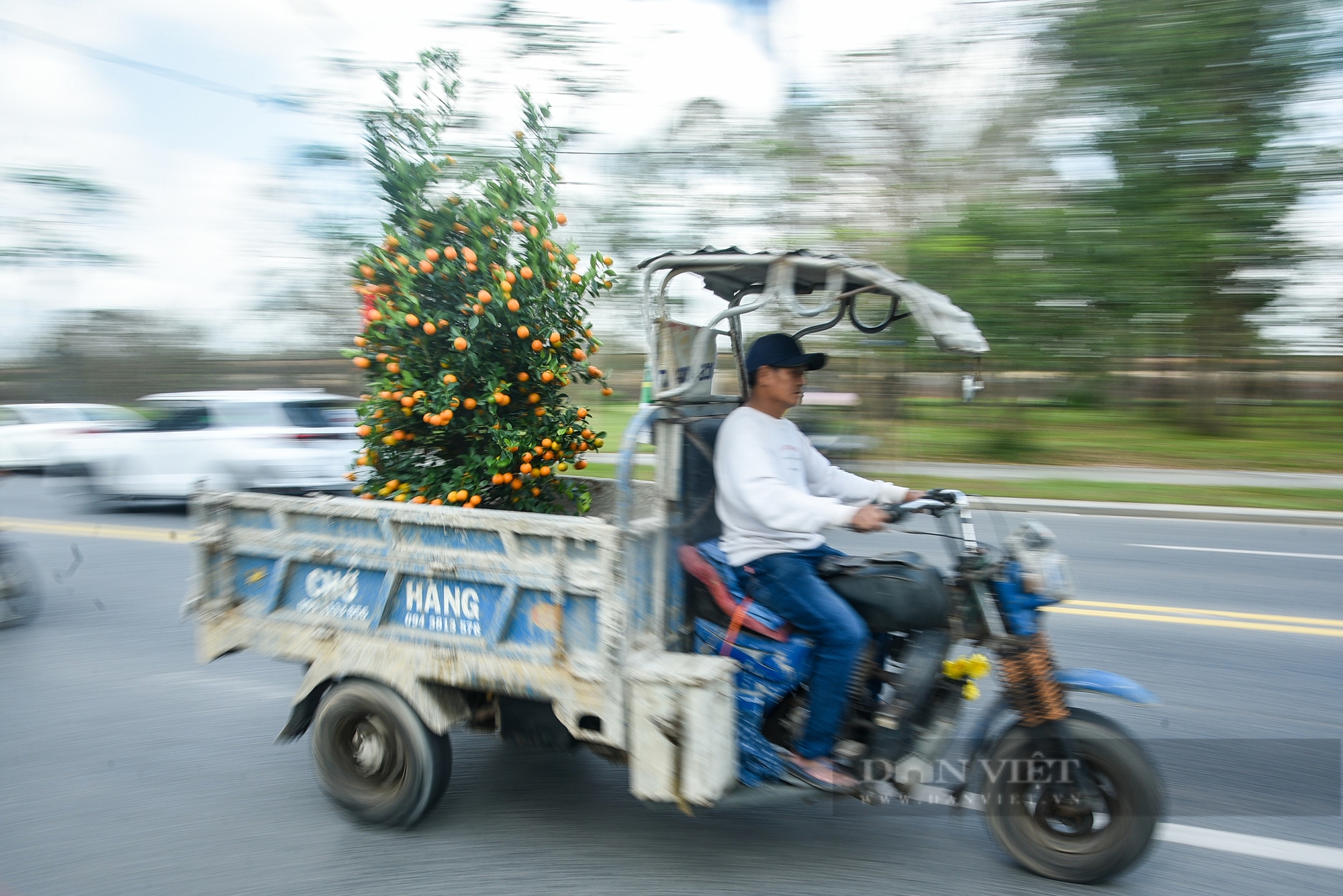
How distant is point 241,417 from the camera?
11359 millimetres

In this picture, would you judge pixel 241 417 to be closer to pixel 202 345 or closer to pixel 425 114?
pixel 425 114

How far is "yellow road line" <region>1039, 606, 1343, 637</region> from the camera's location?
6.25m

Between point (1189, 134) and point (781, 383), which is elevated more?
point (1189, 134)

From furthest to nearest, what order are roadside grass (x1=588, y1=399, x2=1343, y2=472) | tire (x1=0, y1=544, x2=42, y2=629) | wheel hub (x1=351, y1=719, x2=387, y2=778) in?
roadside grass (x1=588, y1=399, x2=1343, y2=472), tire (x1=0, y1=544, x2=42, y2=629), wheel hub (x1=351, y1=719, x2=387, y2=778)

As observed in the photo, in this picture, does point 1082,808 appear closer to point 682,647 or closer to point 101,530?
point 682,647

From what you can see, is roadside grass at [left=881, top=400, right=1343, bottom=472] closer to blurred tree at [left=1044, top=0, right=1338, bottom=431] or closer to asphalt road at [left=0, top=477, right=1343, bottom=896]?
blurred tree at [left=1044, top=0, right=1338, bottom=431]

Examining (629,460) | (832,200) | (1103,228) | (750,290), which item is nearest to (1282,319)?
(1103,228)

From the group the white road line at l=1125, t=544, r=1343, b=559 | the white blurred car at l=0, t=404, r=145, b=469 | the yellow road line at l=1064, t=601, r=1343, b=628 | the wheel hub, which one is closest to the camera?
the wheel hub

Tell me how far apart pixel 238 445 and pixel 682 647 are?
9147mm

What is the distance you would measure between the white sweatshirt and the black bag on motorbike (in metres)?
0.20

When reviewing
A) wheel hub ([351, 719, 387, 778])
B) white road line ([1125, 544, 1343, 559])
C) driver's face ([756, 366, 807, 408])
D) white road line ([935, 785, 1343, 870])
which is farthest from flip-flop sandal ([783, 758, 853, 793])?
white road line ([1125, 544, 1343, 559])

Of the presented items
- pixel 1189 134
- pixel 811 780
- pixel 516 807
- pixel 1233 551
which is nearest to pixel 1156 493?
pixel 1233 551

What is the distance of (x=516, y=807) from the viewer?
3.85 metres

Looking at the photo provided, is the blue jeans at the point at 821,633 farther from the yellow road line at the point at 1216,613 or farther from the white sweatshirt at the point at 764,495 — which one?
the yellow road line at the point at 1216,613
